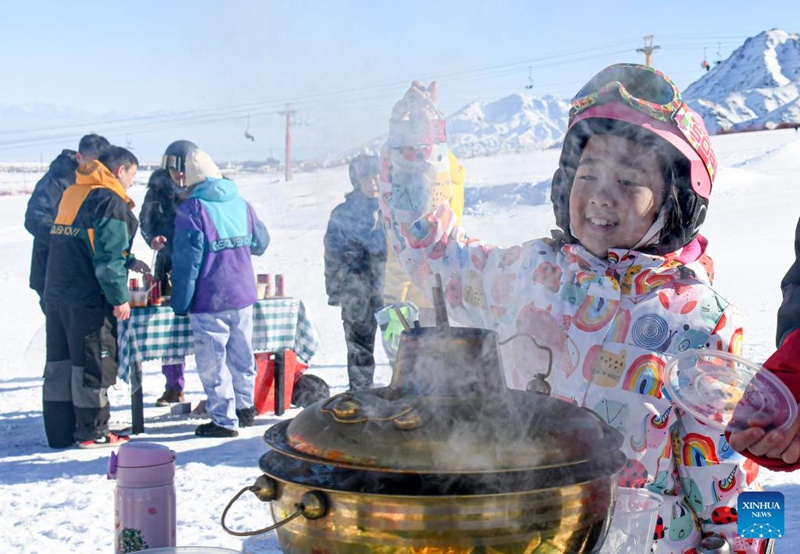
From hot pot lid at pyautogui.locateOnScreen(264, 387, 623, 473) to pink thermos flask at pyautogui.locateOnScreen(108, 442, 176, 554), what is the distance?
40 centimetres

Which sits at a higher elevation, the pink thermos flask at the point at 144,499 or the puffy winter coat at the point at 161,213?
the puffy winter coat at the point at 161,213

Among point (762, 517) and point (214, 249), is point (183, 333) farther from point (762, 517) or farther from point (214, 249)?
point (762, 517)

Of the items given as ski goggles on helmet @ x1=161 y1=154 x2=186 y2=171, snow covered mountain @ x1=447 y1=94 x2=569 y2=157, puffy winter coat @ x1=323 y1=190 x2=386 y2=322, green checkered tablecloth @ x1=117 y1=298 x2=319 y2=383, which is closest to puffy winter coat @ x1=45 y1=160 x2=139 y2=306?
green checkered tablecloth @ x1=117 y1=298 x2=319 y2=383

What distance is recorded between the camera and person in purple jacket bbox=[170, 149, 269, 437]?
17.5 feet

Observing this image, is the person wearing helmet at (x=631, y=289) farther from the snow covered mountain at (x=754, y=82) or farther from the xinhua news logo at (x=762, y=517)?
the snow covered mountain at (x=754, y=82)

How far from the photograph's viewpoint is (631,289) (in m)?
1.80

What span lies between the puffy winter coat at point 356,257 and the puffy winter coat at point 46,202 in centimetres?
207

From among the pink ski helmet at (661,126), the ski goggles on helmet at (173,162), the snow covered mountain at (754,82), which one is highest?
the snow covered mountain at (754,82)

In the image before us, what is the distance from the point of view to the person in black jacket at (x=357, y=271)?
569cm

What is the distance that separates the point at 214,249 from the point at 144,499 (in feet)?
13.1

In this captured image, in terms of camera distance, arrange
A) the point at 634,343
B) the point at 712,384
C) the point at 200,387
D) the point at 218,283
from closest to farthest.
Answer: the point at 712,384 < the point at 634,343 < the point at 218,283 < the point at 200,387

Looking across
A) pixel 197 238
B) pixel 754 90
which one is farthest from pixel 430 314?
pixel 754 90

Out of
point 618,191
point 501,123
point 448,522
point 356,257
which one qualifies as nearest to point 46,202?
point 356,257

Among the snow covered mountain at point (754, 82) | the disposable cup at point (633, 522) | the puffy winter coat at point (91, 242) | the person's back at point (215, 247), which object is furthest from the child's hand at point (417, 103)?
the snow covered mountain at point (754, 82)
